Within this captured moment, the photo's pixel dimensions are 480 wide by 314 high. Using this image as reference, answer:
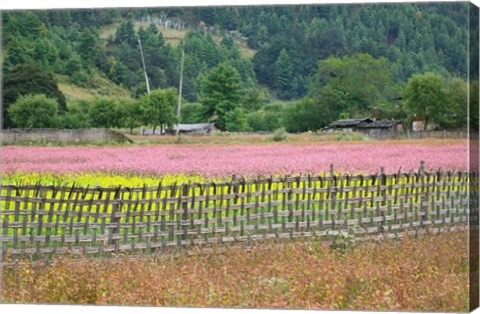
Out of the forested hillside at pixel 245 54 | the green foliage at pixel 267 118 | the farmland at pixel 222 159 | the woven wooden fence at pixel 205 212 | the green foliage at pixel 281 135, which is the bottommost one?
the woven wooden fence at pixel 205 212

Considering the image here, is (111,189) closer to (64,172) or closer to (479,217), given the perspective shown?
(64,172)

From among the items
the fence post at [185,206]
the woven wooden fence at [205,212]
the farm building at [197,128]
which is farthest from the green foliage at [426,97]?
the fence post at [185,206]

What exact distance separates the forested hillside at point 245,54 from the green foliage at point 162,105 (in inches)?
3.9

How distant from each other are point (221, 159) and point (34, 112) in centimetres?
212

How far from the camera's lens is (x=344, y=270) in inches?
540

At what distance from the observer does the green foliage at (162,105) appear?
582 inches

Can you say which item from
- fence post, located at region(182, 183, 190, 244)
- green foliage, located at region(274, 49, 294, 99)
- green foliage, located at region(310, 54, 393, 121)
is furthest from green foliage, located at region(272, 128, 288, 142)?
fence post, located at region(182, 183, 190, 244)

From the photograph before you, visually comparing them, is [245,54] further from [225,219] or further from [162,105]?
[225,219]

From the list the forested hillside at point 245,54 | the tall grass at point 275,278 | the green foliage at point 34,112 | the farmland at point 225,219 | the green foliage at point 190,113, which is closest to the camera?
the tall grass at point 275,278

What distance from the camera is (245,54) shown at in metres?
14.7

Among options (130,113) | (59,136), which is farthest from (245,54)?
(59,136)

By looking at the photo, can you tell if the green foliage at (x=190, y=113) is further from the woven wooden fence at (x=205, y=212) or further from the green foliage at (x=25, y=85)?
the green foliage at (x=25, y=85)

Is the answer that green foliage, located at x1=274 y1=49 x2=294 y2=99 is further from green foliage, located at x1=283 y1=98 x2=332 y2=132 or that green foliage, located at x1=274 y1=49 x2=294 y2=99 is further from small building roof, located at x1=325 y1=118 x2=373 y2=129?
small building roof, located at x1=325 y1=118 x2=373 y2=129

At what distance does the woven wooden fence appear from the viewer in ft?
46.9
